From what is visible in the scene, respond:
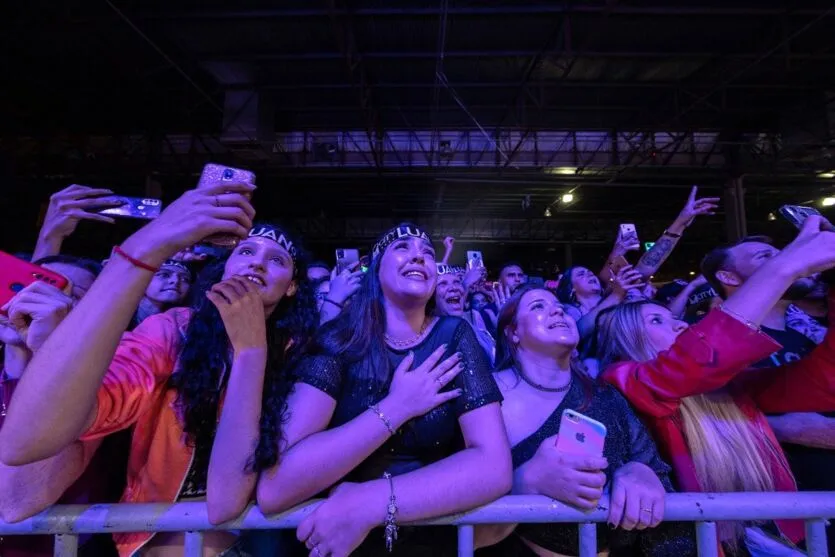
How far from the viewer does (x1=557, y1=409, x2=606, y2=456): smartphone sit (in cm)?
113

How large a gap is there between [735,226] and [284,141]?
1099 cm

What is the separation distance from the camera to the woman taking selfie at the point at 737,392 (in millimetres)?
1305

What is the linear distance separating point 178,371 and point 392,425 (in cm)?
68

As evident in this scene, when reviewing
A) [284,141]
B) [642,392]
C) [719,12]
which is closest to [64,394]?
[642,392]

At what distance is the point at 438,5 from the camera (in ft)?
19.9

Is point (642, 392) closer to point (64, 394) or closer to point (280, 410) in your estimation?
point (280, 410)

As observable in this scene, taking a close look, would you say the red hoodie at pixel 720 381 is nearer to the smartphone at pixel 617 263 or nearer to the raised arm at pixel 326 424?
the raised arm at pixel 326 424

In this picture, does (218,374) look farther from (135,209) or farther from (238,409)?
(135,209)

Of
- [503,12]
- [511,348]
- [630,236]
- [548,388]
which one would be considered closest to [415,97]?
[503,12]

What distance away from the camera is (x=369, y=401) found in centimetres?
131

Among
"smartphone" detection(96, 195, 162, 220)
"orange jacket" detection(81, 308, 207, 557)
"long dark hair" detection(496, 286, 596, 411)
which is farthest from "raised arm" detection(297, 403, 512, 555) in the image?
"smartphone" detection(96, 195, 162, 220)

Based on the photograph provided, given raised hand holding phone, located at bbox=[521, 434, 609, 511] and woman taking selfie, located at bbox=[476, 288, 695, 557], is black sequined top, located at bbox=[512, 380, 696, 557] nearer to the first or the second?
woman taking selfie, located at bbox=[476, 288, 695, 557]

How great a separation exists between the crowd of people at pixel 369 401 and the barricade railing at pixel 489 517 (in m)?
0.03

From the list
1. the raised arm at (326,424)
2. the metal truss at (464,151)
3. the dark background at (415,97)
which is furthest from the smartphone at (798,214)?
the metal truss at (464,151)
